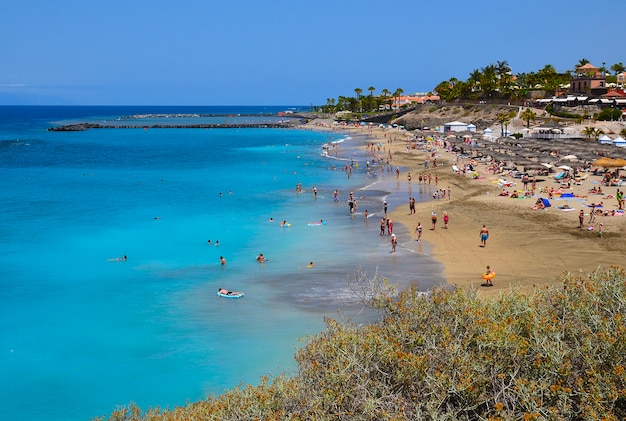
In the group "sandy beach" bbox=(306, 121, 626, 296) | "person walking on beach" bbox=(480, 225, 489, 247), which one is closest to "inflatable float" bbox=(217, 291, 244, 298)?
"sandy beach" bbox=(306, 121, 626, 296)

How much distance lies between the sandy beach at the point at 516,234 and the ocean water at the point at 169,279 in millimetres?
1669

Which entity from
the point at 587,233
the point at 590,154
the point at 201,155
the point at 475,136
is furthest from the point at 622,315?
the point at 201,155

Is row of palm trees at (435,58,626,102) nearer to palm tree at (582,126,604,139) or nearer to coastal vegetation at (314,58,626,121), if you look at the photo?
coastal vegetation at (314,58,626,121)

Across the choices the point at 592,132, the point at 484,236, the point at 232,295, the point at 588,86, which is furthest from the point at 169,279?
the point at 588,86

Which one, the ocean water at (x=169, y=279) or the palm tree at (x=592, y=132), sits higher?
the palm tree at (x=592, y=132)

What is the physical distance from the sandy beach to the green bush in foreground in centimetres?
585

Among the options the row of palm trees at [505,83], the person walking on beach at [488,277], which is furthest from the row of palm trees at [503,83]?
the person walking on beach at [488,277]

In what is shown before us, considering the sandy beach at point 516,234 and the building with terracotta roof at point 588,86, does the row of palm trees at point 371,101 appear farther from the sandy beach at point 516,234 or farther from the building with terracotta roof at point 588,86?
the sandy beach at point 516,234

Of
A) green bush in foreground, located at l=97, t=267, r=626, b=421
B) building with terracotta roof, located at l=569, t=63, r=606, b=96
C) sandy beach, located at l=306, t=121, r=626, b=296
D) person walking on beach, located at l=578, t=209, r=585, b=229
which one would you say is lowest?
sandy beach, located at l=306, t=121, r=626, b=296

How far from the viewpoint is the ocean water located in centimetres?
1698

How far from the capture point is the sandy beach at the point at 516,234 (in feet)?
77.7

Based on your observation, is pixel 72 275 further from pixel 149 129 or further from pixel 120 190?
pixel 149 129

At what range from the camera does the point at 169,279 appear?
84.4ft

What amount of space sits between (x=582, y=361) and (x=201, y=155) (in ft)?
265
